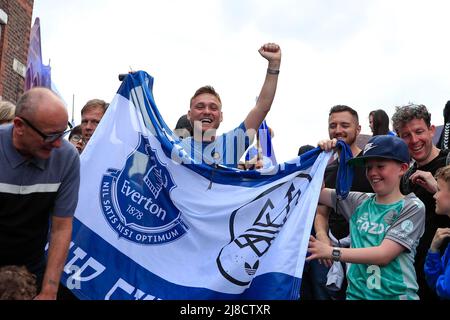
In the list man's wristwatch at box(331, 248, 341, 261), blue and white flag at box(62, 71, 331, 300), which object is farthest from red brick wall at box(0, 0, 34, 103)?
man's wristwatch at box(331, 248, 341, 261)

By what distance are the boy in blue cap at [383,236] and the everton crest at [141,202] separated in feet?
3.31

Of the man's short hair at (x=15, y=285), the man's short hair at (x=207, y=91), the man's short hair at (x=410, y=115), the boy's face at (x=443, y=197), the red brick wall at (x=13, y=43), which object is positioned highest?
the red brick wall at (x=13, y=43)

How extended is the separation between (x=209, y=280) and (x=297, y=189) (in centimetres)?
89

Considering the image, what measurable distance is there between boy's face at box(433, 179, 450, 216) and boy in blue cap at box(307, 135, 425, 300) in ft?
0.39

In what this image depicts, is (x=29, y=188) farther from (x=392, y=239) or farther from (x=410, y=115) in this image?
(x=410, y=115)

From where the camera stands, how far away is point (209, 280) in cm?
340

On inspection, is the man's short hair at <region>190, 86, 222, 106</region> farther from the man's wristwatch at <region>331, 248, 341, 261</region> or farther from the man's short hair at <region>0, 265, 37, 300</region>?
the man's short hair at <region>0, 265, 37, 300</region>

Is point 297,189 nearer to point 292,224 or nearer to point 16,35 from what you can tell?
point 292,224

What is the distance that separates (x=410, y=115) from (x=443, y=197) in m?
1.01

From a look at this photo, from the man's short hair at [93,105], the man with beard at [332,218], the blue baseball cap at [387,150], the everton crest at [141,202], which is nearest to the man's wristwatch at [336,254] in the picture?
the man with beard at [332,218]

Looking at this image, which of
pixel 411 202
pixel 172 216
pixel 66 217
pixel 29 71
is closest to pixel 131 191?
pixel 172 216

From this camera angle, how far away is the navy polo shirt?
2734 millimetres

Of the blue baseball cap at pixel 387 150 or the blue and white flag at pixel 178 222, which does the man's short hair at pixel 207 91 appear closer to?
the blue and white flag at pixel 178 222

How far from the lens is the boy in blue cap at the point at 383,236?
315 centimetres
